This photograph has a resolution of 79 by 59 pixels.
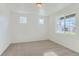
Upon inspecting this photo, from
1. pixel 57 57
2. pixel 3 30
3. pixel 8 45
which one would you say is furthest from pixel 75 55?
pixel 3 30

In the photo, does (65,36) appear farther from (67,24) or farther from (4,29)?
(4,29)

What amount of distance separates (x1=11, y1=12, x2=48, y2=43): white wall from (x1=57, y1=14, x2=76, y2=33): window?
30 centimetres

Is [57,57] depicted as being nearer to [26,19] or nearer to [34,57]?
[34,57]

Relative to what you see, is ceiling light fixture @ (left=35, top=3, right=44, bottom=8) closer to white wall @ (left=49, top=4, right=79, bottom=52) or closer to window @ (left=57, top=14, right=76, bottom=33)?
white wall @ (left=49, top=4, right=79, bottom=52)

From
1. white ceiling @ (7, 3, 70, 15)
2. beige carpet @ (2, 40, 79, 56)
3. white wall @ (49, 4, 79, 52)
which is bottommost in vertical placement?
beige carpet @ (2, 40, 79, 56)

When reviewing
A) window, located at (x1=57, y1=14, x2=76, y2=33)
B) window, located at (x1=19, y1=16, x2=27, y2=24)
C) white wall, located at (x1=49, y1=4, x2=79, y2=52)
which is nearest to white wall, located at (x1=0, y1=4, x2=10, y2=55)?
window, located at (x1=19, y1=16, x2=27, y2=24)

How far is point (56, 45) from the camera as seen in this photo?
2.08 metres

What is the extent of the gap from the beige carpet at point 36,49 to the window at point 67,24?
0.37 meters

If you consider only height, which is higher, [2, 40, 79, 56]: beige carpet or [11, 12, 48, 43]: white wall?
[11, 12, 48, 43]: white wall

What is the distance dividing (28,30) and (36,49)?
1.43ft

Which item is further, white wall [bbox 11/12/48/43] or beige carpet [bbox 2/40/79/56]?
white wall [bbox 11/12/48/43]

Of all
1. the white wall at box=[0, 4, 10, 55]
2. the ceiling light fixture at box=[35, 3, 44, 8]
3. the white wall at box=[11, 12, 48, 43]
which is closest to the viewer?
the ceiling light fixture at box=[35, 3, 44, 8]

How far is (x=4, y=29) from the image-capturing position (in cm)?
199

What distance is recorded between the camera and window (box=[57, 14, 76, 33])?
2.06 m
